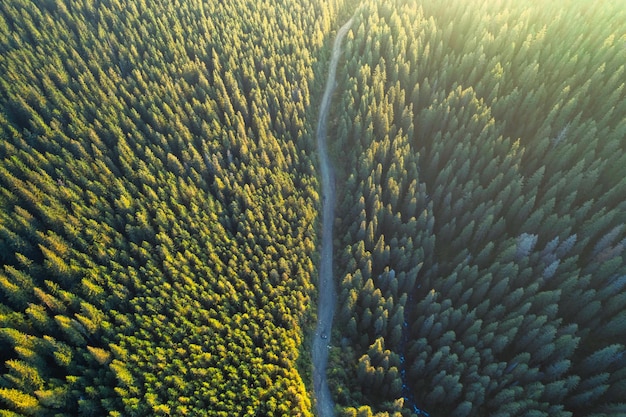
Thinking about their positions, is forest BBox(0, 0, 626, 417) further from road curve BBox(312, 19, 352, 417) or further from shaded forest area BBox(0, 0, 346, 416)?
road curve BBox(312, 19, 352, 417)

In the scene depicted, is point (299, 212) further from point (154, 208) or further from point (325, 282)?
point (154, 208)

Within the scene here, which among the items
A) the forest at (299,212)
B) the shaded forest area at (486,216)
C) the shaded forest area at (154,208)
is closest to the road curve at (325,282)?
the forest at (299,212)

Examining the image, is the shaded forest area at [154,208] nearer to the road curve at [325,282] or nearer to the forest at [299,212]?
the forest at [299,212]

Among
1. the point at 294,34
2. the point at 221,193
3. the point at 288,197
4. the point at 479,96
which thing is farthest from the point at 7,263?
the point at 479,96

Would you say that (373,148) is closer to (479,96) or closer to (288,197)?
(288,197)

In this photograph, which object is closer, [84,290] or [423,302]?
[84,290]

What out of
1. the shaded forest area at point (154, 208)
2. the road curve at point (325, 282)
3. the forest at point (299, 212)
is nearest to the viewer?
the shaded forest area at point (154, 208)
